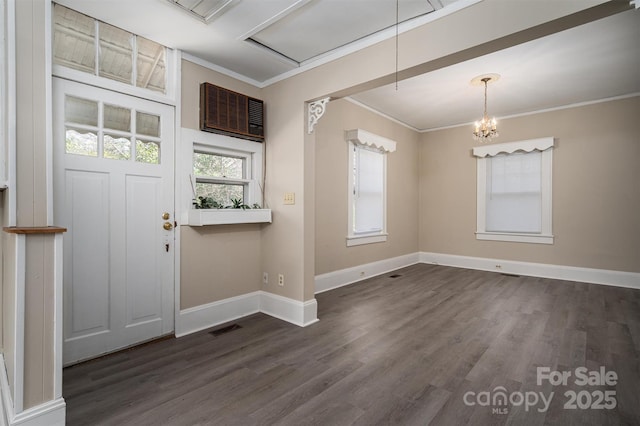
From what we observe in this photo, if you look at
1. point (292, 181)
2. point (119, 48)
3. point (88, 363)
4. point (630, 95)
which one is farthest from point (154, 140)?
point (630, 95)

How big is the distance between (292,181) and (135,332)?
1954 millimetres

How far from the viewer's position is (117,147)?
2.60 meters

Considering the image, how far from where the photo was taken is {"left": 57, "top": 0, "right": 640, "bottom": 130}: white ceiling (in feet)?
7.60

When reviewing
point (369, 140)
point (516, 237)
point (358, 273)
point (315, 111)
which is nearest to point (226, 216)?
point (315, 111)

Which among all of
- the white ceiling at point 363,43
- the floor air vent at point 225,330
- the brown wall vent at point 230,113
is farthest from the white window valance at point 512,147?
the floor air vent at point 225,330

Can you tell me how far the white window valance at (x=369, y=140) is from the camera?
4.72 meters

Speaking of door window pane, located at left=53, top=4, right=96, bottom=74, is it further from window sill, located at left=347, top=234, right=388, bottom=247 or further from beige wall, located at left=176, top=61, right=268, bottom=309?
window sill, located at left=347, top=234, right=388, bottom=247

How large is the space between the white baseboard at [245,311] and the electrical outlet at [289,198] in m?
1.01

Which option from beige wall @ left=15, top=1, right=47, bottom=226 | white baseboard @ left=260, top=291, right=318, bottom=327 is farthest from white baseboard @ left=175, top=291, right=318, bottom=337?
beige wall @ left=15, top=1, right=47, bottom=226

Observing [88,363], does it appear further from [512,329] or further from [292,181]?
[512,329]

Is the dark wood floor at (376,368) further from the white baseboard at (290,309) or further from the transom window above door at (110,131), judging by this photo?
the transom window above door at (110,131)

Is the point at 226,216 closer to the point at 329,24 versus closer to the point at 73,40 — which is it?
the point at 73,40

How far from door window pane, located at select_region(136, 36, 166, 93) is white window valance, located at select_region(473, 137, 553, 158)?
204 inches

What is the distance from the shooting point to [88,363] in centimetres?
239
